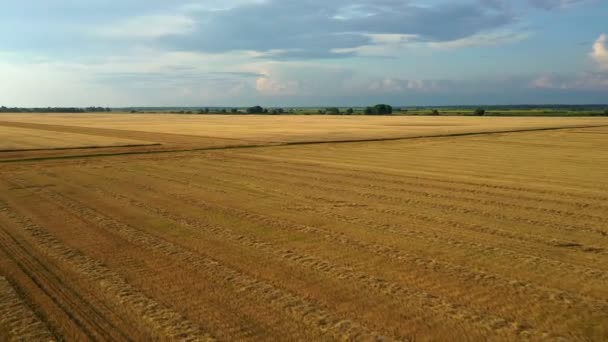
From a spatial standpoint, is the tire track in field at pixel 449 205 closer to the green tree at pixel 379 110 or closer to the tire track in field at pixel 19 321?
the tire track in field at pixel 19 321

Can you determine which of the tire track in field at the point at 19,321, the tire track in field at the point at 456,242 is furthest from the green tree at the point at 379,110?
the tire track in field at the point at 19,321

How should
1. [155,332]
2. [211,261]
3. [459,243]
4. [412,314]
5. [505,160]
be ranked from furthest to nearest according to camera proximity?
1. [505,160]
2. [459,243]
3. [211,261]
4. [412,314]
5. [155,332]

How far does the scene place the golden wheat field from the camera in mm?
5574

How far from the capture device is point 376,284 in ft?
22.2

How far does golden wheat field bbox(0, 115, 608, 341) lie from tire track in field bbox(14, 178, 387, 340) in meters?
0.03

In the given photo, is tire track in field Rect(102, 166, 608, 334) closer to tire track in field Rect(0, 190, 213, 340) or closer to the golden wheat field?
the golden wheat field

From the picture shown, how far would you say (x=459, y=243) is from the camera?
28.8ft

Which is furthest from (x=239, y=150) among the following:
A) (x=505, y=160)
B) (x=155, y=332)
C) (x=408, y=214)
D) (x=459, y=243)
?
(x=155, y=332)

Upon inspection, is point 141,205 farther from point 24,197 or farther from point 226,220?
point 24,197

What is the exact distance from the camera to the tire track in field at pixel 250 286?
543 centimetres

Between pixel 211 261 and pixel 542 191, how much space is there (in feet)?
34.1

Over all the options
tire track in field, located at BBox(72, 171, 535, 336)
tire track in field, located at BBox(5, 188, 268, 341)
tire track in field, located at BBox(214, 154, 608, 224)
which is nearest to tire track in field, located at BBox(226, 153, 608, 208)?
tire track in field, located at BBox(214, 154, 608, 224)

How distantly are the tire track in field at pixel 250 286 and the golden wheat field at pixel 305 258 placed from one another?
0.09 feet

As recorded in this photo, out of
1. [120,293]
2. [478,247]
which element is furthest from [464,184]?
[120,293]
